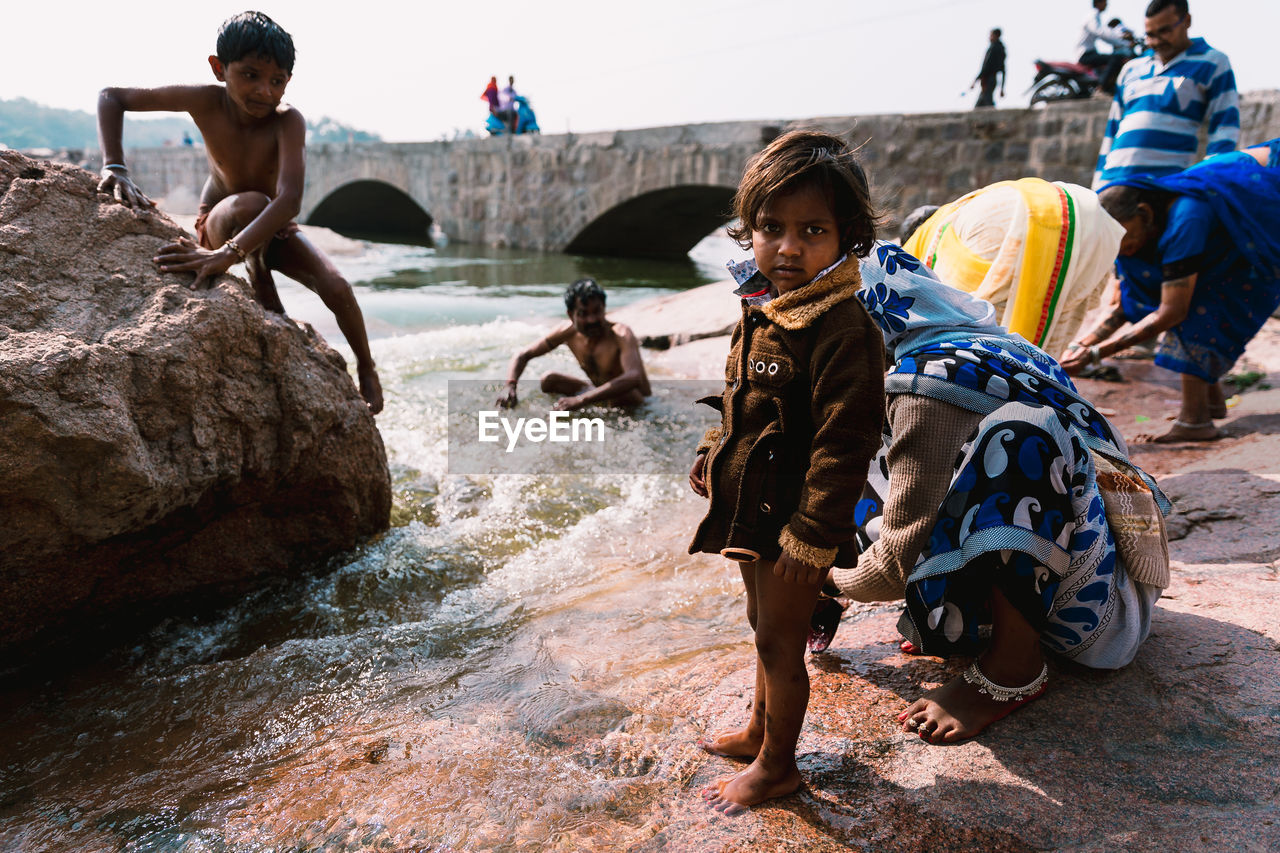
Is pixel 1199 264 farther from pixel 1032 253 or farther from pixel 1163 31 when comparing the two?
pixel 1032 253

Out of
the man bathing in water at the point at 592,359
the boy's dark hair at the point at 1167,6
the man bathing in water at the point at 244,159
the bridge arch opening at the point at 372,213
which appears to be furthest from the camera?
the bridge arch opening at the point at 372,213

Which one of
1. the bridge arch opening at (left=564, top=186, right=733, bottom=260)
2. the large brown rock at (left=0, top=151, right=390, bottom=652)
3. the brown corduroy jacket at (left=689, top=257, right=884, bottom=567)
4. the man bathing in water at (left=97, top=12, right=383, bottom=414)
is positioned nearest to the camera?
the brown corduroy jacket at (left=689, top=257, right=884, bottom=567)

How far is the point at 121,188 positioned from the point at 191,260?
1.16ft

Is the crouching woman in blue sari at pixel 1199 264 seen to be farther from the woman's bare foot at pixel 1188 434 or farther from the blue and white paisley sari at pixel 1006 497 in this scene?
the blue and white paisley sari at pixel 1006 497

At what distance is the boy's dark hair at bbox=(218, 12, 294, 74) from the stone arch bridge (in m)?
5.03

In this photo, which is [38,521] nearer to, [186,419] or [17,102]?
[186,419]

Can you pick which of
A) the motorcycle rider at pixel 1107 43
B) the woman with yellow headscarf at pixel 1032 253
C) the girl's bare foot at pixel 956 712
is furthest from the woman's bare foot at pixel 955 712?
the motorcycle rider at pixel 1107 43

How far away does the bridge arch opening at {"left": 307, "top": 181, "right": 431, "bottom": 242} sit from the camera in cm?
2173

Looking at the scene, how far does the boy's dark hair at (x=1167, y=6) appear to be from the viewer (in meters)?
4.30

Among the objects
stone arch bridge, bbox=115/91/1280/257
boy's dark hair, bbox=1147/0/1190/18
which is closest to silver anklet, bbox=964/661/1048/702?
boy's dark hair, bbox=1147/0/1190/18

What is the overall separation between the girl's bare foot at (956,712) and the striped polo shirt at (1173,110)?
4.27 metres

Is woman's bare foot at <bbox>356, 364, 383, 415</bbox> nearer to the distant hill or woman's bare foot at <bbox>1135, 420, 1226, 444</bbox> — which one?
woman's bare foot at <bbox>1135, 420, 1226, 444</bbox>

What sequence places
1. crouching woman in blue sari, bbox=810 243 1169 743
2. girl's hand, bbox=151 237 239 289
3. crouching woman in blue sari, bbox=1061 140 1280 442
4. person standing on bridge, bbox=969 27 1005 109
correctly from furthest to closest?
person standing on bridge, bbox=969 27 1005 109 < crouching woman in blue sari, bbox=1061 140 1280 442 < girl's hand, bbox=151 237 239 289 < crouching woman in blue sari, bbox=810 243 1169 743

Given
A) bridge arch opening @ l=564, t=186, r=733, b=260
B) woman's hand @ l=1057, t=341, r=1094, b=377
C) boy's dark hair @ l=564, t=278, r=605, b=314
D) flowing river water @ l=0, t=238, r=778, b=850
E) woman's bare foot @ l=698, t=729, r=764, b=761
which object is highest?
bridge arch opening @ l=564, t=186, r=733, b=260
